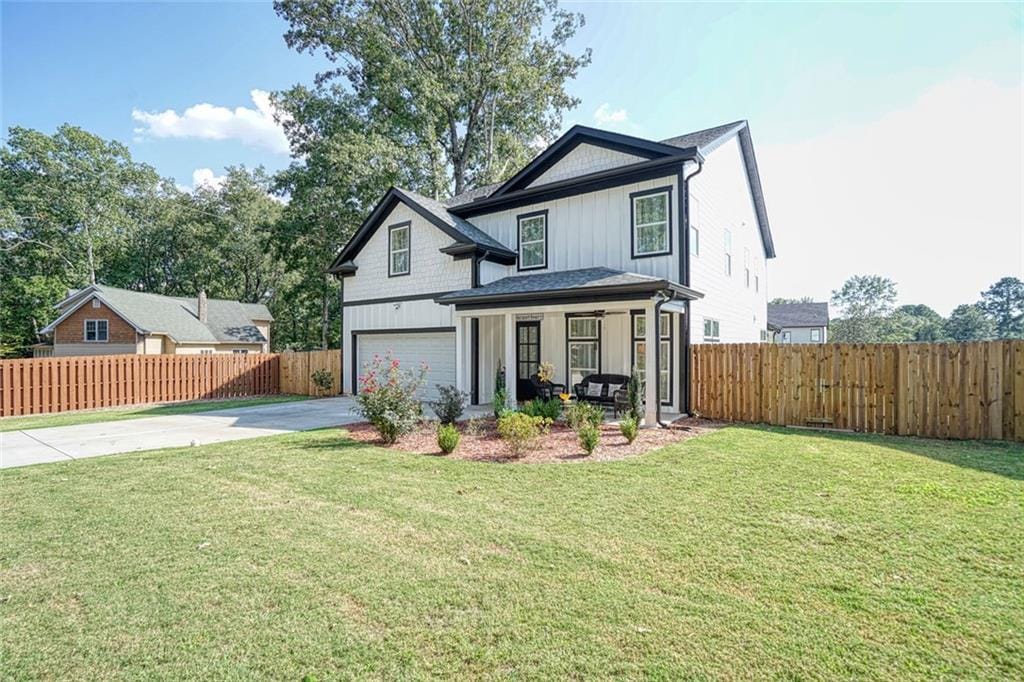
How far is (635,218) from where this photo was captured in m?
12.3

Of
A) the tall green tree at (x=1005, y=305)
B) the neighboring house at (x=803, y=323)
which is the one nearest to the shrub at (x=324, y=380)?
the neighboring house at (x=803, y=323)

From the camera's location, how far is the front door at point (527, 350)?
557 inches

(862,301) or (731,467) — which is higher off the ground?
(862,301)

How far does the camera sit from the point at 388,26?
83.5ft

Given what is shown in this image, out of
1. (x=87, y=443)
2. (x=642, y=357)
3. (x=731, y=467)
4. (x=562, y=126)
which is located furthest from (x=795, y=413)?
(x=562, y=126)

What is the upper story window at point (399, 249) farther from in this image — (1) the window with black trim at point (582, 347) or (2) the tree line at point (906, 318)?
(2) the tree line at point (906, 318)

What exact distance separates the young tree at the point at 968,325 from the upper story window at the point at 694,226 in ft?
208

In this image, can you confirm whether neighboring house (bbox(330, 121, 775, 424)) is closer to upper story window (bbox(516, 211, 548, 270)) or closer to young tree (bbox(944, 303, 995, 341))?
upper story window (bbox(516, 211, 548, 270))

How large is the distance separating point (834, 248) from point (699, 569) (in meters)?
49.7

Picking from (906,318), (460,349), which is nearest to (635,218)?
(460,349)

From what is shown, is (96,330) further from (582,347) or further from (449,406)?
(582,347)

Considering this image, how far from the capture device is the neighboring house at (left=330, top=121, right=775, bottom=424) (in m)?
11.6

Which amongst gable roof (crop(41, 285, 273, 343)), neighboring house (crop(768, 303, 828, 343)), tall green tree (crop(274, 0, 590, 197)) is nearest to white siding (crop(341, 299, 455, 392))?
tall green tree (crop(274, 0, 590, 197))

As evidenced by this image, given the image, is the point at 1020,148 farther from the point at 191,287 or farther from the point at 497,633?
the point at 191,287
